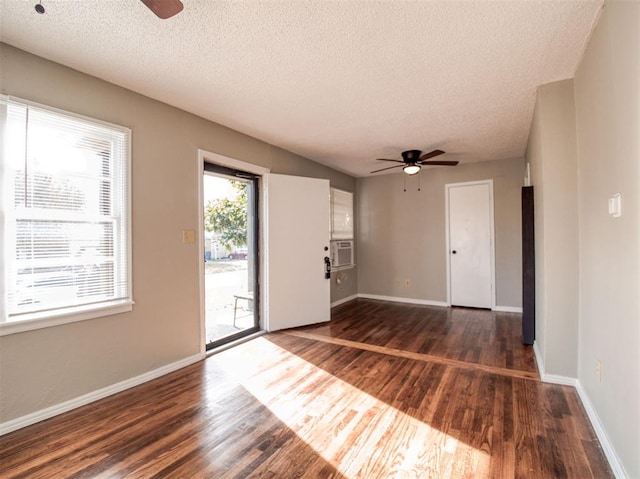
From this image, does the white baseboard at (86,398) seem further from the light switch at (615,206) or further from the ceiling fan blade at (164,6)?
the light switch at (615,206)

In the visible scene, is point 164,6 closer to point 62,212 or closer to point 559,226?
point 62,212

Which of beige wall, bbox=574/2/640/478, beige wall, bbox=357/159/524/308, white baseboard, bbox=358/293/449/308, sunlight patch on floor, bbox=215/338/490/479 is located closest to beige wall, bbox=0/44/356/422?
sunlight patch on floor, bbox=215/338/490/479

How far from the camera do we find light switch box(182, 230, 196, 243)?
9.68ft

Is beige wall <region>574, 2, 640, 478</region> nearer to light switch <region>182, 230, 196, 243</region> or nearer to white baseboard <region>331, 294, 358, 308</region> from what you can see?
light switch <region>182, 230, 196, 243</region>

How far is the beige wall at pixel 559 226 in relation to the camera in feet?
7.77

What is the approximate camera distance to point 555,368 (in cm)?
247

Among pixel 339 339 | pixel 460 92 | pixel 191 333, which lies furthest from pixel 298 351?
pixel 460 92

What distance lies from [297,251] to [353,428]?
252cm

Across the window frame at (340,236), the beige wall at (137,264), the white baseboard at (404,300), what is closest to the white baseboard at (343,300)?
the white baseboard at (404,300)

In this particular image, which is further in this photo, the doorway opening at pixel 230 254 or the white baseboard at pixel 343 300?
the white baseboard at pixel 343 300

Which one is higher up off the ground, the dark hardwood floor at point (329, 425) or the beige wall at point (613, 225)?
the beige wall at point (613, 225)

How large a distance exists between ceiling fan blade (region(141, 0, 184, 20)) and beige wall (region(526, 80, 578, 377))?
2.65m

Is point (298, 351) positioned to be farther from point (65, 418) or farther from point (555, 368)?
point (555, 368)

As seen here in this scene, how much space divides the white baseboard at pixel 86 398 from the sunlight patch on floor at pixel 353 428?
48cm
